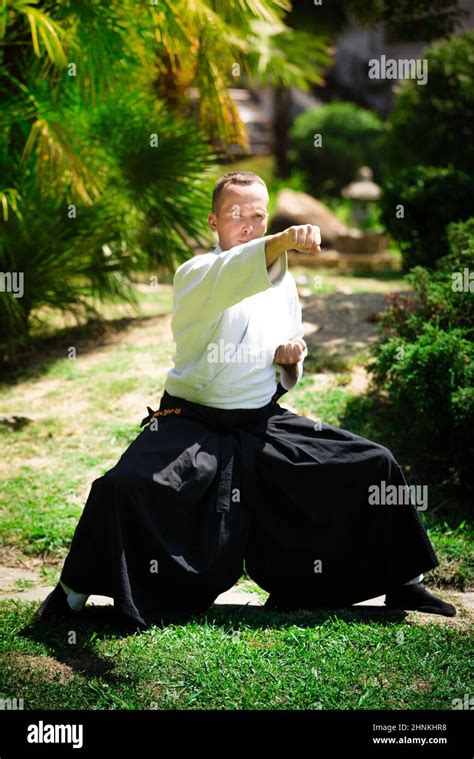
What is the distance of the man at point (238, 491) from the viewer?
3.59 m

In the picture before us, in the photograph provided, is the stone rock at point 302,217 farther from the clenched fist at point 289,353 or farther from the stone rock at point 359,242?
the clenched fist at point 289,353

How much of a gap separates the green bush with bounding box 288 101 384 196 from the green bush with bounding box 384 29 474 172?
575 cm

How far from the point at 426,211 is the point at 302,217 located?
198 inches

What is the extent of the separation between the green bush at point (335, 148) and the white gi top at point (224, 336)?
14148mm

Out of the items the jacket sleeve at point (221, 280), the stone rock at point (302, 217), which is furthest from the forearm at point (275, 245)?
the stone rock at point (302, 217)

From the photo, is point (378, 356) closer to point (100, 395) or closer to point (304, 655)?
point (100, 395)

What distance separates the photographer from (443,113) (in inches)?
444

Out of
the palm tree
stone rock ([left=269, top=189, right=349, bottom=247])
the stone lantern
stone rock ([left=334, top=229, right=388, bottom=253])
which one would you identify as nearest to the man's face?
the palm tree

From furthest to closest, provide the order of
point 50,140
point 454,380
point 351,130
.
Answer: point 351,130 → point 50,140 → point 454,380

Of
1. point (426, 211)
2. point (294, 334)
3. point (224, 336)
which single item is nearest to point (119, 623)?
point (224, 336)

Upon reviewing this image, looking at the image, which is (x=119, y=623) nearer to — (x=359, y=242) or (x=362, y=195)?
(x=359, y=242)

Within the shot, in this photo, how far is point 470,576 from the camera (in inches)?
181
